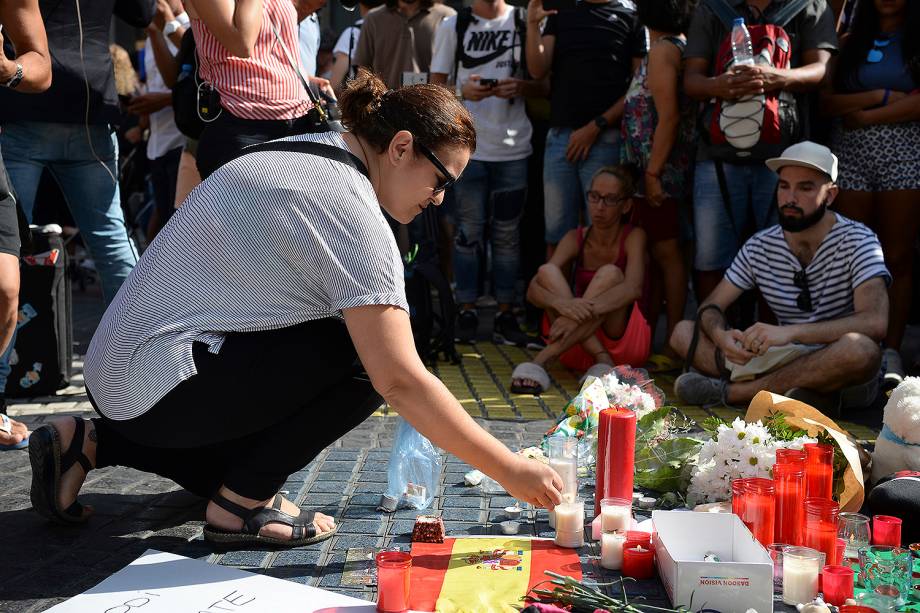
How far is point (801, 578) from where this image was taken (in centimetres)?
281

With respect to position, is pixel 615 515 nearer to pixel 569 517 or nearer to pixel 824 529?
pixel 569 517

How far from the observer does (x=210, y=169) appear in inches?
175

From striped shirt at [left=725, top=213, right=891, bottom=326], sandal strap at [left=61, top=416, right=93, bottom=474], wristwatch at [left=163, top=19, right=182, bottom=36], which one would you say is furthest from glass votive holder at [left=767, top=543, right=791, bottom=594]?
wristwatch at [left=163, top=19, right=182, bottom=36]

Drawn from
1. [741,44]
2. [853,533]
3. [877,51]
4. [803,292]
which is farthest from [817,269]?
[853,533]

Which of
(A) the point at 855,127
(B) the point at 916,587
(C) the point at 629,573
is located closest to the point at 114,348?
(C) the point at 629,573

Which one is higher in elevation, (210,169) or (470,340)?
(210,169)

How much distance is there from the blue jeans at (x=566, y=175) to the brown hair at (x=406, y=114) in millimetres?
3530

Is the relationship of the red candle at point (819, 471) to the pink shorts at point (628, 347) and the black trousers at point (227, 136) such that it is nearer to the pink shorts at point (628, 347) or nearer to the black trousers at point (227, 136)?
the black trousers at point (227, 136)

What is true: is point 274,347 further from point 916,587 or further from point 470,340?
point 470,340

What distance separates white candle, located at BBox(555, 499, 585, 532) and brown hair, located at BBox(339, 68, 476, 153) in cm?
114

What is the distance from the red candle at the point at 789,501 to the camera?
3.10 metres

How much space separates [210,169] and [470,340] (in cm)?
283

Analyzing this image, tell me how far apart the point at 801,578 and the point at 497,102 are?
4480 millimetres

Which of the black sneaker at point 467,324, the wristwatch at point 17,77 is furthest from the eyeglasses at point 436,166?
the black sneaker at point 467,324
